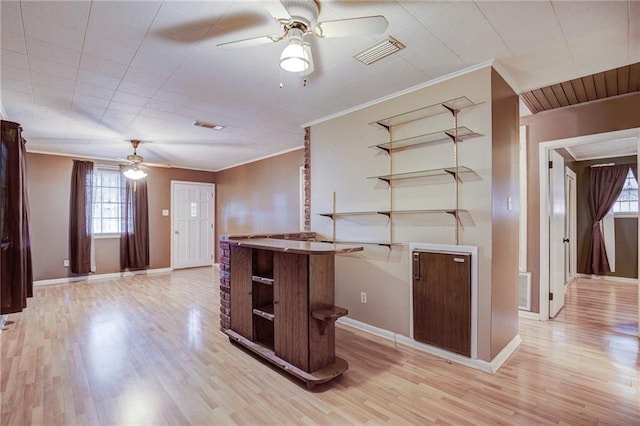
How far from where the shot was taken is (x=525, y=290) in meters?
3.84

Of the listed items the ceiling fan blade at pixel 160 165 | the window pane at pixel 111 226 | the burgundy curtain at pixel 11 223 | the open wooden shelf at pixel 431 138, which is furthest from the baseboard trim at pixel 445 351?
the ceiling fan blade at pixel 160 165

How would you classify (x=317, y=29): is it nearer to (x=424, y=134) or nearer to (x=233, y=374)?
(x=424, y=134)

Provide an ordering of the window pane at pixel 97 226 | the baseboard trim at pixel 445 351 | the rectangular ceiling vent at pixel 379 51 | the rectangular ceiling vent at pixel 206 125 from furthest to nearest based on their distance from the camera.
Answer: the window pane at pixel 97 226, the rectangular ceiling vent at pixel 206 125, the baseboard trim at pixel 445 351, the rectangular ceiling vent at pixel 379 51

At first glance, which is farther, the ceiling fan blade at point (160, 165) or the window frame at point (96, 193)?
the ceiling fan blade at point (160, 165)

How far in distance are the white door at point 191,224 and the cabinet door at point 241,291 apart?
4905 mm

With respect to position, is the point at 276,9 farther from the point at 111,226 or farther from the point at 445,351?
the point at 111,226

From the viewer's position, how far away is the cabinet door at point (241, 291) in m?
2.81

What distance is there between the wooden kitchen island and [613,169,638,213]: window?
682 cm

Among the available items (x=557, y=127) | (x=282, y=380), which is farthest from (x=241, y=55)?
(x=557, y=127)

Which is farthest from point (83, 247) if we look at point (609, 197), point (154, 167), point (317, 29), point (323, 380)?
point (609, 197)

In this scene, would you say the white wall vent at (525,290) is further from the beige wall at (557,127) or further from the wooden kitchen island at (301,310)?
the wooden kitchen island at (301,310)

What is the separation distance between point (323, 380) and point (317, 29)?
7.54 feet

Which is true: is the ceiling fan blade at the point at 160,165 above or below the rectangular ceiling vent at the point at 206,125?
below

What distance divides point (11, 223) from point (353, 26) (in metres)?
4.11
